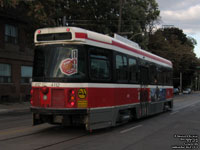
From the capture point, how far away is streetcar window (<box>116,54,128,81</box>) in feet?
33.1

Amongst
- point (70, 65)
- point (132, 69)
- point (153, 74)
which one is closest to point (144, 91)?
point (132, 69)

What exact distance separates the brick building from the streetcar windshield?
15.8 metres

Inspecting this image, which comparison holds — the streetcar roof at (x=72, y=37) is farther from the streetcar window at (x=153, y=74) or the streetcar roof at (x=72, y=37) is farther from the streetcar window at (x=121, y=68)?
the streetcar window at (x=153, y=74)

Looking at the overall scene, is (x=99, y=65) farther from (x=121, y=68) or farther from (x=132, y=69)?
(x=132, y=69)

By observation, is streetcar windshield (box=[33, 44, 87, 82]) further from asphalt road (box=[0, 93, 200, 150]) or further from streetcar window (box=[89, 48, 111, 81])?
asphalt road (box=[0, 93, 200, 150])

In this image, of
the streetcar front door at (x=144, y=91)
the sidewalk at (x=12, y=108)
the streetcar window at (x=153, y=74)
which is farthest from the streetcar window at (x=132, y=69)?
the sidewalk at (x=12, y=108)

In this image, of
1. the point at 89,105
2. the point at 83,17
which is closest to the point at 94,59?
the point at 89,105

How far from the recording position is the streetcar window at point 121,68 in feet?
33.1

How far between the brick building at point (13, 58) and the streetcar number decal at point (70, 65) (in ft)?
53.1

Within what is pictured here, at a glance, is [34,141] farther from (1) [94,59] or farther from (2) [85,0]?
(2) [85,0]

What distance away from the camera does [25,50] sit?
2786 cm

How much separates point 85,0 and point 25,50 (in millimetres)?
8174

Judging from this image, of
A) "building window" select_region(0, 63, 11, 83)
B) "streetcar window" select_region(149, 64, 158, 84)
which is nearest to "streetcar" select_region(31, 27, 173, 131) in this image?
"streetcar window" select_region(149, 64, 158, 84)

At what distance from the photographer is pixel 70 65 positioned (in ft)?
27.7
